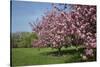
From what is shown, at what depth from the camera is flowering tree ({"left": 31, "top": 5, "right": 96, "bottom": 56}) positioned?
203 centimetres

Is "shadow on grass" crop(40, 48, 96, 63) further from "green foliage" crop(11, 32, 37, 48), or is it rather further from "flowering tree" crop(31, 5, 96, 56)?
"green foliage" crop(11, 32, 37, 48)

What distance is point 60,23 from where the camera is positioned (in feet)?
6.82

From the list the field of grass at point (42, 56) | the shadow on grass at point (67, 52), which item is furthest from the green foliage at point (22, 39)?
the shadow on grass at point (67, 52)

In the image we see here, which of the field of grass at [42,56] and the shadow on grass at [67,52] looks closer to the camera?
the field of grass at [42,56]

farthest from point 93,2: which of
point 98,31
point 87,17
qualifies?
point 98,31

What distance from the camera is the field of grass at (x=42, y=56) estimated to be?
1935 mm

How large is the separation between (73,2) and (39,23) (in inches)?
17.7

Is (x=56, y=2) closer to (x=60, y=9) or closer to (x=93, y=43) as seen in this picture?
(x=60, y=9)

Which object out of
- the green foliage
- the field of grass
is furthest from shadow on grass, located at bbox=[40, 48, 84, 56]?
the green foliage

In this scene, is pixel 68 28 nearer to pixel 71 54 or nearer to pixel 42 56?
pixel 71 54

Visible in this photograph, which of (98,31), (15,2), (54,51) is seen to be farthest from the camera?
(98,31)

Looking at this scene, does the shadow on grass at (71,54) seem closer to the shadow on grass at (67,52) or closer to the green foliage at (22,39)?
the shadow on grass at (67,52)

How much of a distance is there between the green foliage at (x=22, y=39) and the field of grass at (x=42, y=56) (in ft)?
0.14

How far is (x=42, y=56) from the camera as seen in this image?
6.61 ft
